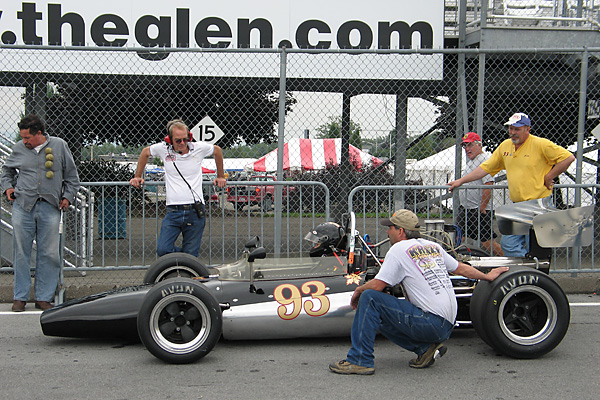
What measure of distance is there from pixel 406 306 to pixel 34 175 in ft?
12.8

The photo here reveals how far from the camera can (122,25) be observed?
9695 millimetres

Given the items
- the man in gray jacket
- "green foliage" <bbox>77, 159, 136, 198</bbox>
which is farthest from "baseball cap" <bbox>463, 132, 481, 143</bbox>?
"green foliage" <bbox>77, 159, 136, 198</bbox>

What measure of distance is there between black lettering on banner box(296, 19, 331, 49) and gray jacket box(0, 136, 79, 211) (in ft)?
15.3

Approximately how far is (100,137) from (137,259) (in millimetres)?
4318

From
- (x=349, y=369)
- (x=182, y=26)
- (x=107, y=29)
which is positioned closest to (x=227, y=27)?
(x=182, y=26)

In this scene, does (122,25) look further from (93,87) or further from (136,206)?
(136,206)

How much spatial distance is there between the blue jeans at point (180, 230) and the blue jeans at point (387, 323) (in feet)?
8.74

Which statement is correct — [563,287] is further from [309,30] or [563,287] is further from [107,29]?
[107,29]

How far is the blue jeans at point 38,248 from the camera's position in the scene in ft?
20.9

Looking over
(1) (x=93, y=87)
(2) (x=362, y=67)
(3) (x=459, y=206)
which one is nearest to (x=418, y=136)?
(2) (x=362, y=67)

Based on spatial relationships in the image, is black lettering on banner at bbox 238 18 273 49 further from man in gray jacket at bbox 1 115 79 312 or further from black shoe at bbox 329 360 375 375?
black shoe at bbox 329 360 375 375

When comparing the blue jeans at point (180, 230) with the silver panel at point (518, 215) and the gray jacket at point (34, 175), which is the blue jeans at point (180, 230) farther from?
the silver panel at point (518, 215)

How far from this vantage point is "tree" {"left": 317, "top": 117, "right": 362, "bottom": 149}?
28.6ft

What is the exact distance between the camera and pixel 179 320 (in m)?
4.66
